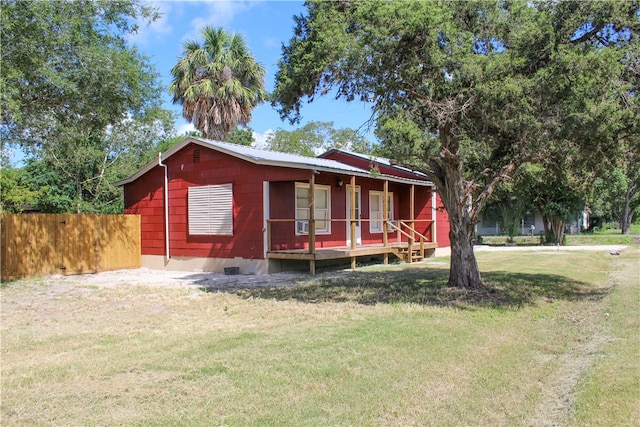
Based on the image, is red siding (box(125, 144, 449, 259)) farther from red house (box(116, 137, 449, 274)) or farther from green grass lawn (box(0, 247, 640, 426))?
green grass lawn (box(0, 247, 640, 426))

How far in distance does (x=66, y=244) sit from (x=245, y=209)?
560cm

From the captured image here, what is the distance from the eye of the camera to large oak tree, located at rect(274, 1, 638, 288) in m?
7.67

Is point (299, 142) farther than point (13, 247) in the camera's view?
Yes

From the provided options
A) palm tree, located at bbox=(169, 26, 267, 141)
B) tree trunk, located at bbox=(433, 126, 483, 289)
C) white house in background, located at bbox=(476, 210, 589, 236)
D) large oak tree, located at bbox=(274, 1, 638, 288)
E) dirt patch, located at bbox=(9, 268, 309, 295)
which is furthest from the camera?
white house in background, located at bbox=(476, 210, 589, 236)

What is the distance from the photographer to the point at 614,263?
1691 cm

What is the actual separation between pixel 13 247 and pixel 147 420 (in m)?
12.1

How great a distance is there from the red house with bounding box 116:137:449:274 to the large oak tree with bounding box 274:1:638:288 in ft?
14.8

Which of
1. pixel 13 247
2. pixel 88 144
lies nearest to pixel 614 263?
pixel 13 247

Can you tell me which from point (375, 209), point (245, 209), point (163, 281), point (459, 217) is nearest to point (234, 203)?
point (245, 209)

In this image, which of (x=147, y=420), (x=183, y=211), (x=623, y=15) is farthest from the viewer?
(x=183, y=211)

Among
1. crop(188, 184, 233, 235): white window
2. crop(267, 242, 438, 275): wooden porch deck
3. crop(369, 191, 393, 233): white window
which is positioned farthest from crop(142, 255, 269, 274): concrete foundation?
crop(369, 191, 393, 233): white window

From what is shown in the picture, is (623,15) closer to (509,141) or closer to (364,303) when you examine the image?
(509,141)

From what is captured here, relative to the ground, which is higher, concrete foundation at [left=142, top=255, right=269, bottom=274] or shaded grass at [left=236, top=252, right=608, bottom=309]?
concrete foundation at [left=142, top=255, right=269, bottom=274]

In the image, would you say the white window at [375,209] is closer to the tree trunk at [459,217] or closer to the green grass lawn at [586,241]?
Answer: the tree trunk at [459,217]
